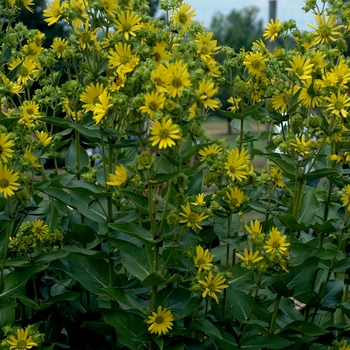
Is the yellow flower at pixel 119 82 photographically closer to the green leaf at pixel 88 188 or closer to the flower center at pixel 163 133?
the flower center at pixel 163 133

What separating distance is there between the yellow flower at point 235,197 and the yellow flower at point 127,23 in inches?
24.4

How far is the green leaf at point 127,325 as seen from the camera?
7.22 feet

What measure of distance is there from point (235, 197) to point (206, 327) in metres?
0.44

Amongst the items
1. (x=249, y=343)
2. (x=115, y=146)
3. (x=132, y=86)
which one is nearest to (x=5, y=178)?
(x=115, y=146)

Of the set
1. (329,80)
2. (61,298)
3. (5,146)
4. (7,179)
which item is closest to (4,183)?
(7,179)

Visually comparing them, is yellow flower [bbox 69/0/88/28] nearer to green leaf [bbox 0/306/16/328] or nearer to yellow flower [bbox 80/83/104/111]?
yellow flower [bbox 80/83/104/111]

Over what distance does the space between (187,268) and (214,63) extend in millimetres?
703

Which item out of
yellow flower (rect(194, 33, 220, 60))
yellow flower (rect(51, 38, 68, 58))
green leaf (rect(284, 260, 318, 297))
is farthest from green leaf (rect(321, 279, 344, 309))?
yellow flower (rect(51, 38, 68, 58))

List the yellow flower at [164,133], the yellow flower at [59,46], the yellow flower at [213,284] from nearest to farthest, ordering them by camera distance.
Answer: the yellow flower at [164,133], the yellow flower at [213,284], the yellow flower at [59,46]

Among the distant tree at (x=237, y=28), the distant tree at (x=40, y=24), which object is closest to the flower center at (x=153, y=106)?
the distant tree at (x=40, y=24)

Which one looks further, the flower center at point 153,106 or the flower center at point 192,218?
the flower center at point 192,218

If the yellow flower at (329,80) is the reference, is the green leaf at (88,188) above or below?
below

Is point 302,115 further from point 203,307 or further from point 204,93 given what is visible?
point 203,307

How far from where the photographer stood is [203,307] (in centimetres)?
250
